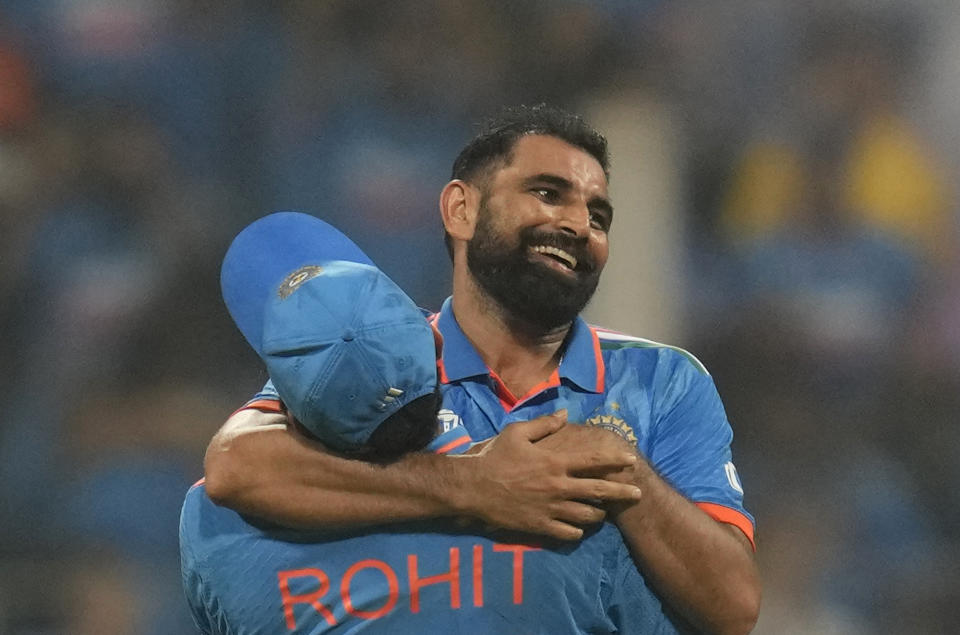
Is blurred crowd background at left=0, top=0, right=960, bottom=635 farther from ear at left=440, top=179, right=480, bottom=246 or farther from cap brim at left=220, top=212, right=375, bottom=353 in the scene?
cap brim at left=220, top=212, right=375, bottom=353

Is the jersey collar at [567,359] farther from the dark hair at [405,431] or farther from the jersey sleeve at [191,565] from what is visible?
the jersey sleeve at [191,565]

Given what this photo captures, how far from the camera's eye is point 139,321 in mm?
2344

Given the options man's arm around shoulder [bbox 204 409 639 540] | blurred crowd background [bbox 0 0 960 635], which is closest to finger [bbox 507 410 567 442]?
man's arm around shoulder [bbox 204 409 639 540]

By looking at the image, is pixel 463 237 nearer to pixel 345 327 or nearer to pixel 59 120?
pixel 345 327

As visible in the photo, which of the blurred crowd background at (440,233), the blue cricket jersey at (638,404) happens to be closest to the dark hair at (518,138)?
the blue cricket jersey at (638,404)

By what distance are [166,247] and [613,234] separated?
909 millimetres

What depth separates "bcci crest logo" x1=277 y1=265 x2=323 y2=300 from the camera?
3.35ft

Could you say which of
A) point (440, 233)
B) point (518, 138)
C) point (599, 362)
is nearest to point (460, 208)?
point (518, 138)

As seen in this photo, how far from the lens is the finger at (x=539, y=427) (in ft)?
3.61

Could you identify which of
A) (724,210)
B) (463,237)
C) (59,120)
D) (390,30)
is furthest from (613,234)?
(59,120)

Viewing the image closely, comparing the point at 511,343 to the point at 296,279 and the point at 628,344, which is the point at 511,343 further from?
the point at 296,279

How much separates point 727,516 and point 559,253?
0.36 m

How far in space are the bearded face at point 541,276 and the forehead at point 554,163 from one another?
81mm

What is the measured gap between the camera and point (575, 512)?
108cm
